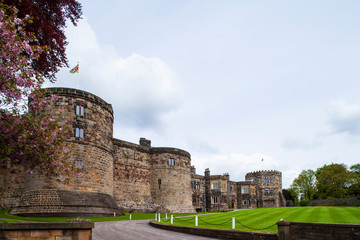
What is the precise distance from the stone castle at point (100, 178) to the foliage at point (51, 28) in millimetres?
1518

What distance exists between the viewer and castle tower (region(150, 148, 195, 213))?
4700 cm

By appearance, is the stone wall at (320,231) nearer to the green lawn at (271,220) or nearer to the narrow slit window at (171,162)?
the green lawn at (271,220)

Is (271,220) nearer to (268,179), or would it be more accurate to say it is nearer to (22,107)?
(22,107)

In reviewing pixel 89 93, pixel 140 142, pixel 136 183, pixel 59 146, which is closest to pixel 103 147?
pixel 89 93

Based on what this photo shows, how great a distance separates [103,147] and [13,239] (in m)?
25.2

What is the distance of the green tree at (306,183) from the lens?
7756 cm

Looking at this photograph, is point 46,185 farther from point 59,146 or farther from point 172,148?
point 172,148

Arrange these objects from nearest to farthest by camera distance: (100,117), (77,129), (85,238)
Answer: (85,238)
(77,129)
(100,117)

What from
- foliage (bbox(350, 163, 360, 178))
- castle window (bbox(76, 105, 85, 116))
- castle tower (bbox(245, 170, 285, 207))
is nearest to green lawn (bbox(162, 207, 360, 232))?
castle window (bbox(76, 105, 85, 116))

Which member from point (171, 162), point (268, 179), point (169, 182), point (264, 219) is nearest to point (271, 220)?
point (264, 219)

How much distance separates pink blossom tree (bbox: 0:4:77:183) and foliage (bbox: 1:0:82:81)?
3.16 feet

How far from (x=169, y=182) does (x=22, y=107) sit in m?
37.7

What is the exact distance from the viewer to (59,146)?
13578 mm

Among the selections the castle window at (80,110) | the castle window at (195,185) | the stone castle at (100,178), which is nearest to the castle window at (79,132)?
the stone castle at (100,178)
